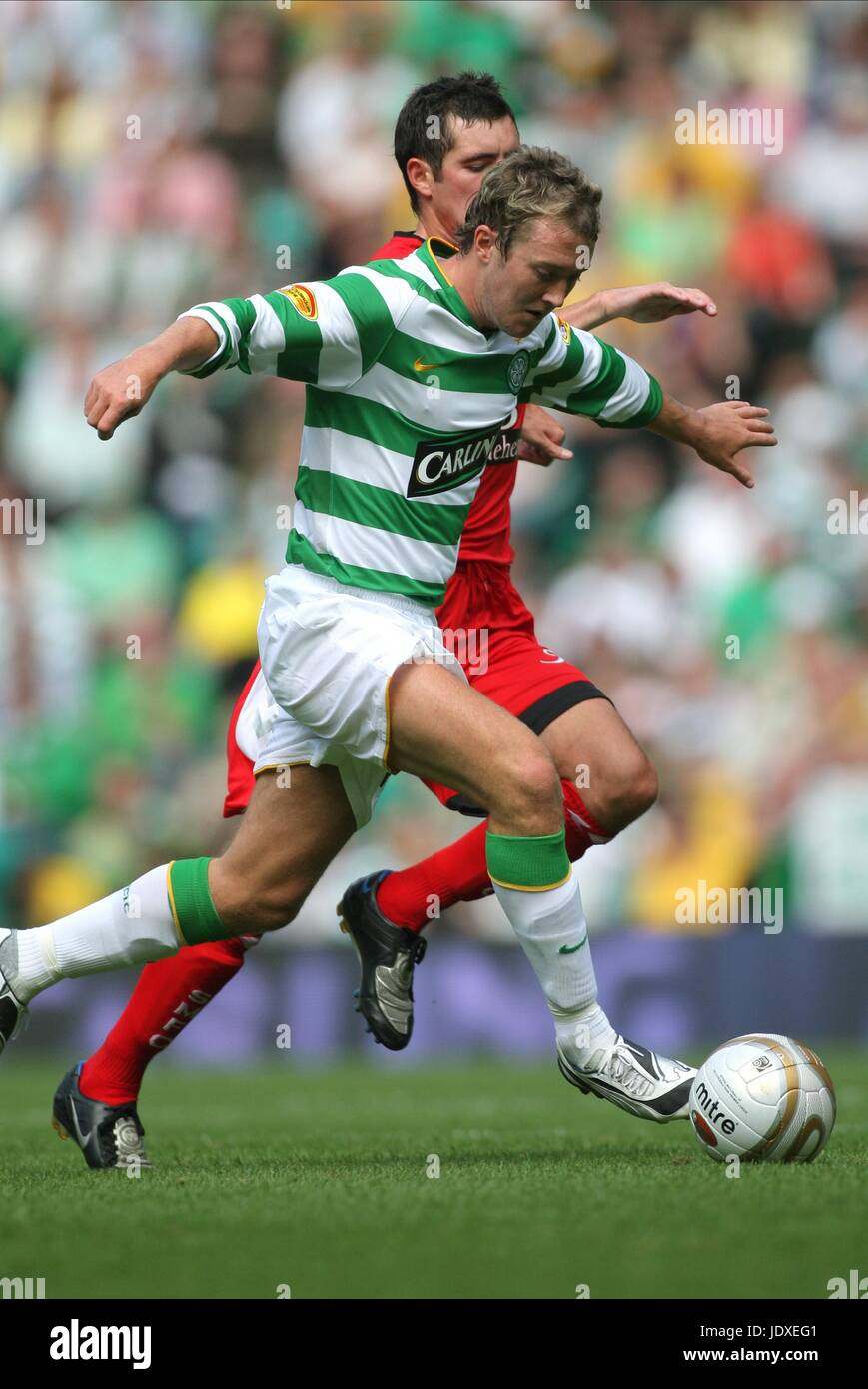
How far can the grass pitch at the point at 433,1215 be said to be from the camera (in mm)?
3029

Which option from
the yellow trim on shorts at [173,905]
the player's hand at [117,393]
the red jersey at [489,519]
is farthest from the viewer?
the red jersey at [489,519]

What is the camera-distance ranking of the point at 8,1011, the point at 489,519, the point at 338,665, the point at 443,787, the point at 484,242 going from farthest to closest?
the point at 489,519, the point at 443,787, the point at 8,1011, the point at 484,242, the point at 338,665

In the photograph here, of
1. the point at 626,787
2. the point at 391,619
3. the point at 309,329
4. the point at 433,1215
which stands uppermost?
the point at 309,329

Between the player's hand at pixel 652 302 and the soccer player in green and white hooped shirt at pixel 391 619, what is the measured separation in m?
0.52

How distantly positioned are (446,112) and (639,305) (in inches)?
29.5

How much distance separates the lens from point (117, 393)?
360 centimetres

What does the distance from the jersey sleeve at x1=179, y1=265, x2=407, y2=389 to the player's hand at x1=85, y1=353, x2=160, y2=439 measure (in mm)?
298

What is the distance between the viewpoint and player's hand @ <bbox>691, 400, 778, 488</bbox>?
16.9 ft

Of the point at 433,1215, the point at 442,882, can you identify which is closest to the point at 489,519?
the point at 442,882

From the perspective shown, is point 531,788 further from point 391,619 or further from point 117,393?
point 117,393

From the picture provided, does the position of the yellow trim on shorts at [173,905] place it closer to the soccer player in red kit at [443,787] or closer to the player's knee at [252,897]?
the player's knee at [252,897]

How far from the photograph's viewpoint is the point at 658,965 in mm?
8703

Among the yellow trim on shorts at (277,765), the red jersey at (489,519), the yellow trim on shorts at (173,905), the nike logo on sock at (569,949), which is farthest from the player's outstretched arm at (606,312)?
the yellow trim on shorts at (173,905)

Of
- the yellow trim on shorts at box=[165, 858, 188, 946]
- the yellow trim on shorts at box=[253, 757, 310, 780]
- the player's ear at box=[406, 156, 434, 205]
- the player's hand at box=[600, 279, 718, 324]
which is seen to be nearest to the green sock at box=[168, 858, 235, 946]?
the yellow trim on shorts at box=[165, 858, 188, 946]
